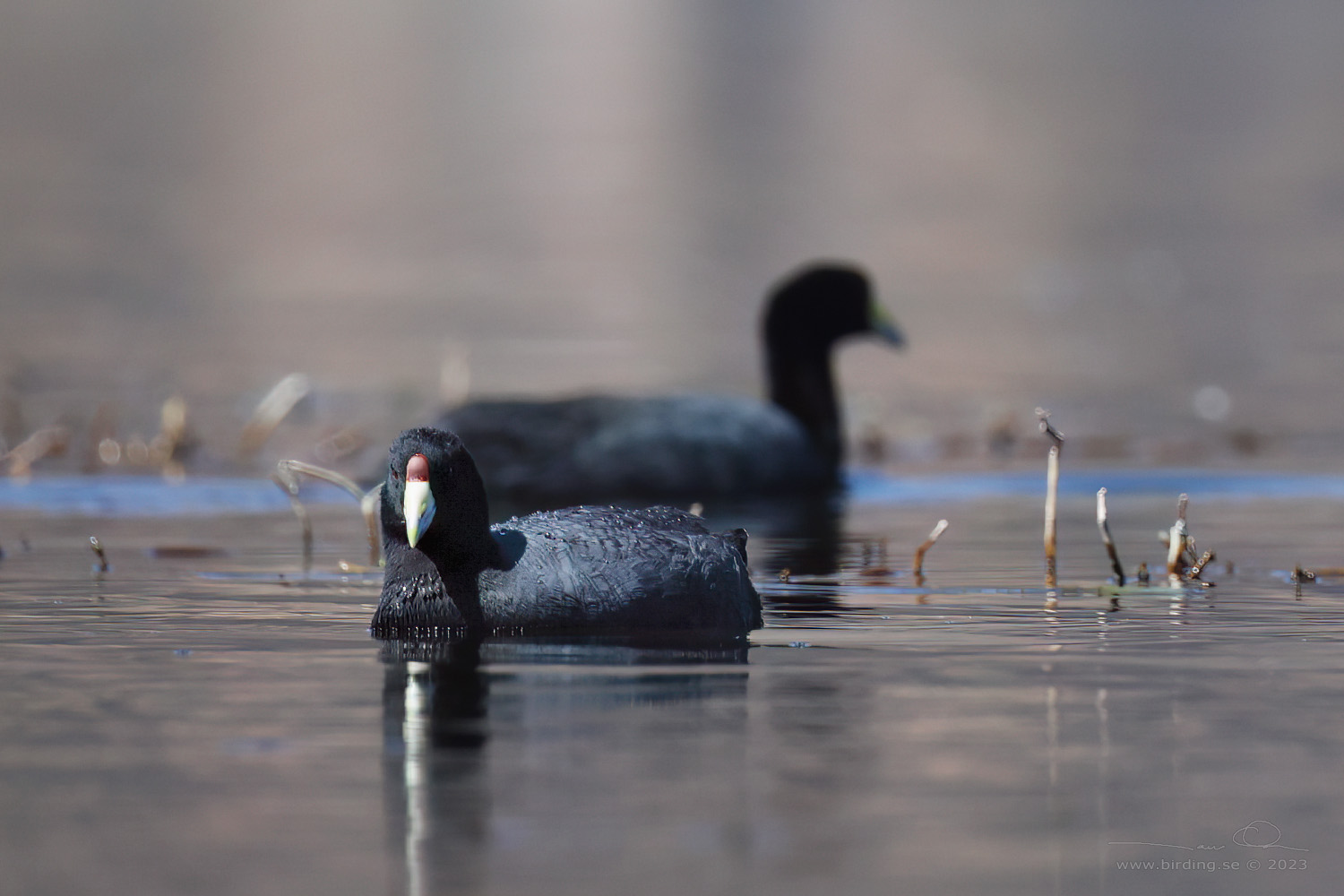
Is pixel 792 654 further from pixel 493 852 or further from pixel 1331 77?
pixel 1331 77

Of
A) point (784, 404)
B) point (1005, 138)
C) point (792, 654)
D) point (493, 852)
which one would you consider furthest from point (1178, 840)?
point (1005, 138)

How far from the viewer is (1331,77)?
2491 inches

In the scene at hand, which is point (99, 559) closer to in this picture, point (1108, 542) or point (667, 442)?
point (1108, 542)

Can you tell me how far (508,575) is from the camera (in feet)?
27.8

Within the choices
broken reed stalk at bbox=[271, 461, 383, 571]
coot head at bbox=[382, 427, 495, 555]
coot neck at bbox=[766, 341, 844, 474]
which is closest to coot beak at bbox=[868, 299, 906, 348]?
coot neck at bbox=[766, 341, 844, 474]

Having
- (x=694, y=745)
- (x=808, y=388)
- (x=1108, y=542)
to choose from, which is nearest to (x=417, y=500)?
(x=694, y=745)

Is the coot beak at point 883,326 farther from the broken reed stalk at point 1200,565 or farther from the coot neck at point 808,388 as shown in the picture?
the broken reed stalk at point 1200,565

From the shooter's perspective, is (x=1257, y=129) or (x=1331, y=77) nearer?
(x=1257, y=129)

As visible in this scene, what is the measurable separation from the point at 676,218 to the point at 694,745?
32786 millimetres

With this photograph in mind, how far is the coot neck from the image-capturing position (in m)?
17.5

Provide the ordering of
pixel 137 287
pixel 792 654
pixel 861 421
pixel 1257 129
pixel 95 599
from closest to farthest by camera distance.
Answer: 1. pixel 792 654
2. pixel 95 599
3. pixel 861 421
4. pixel 137 287
5. pixel 1257 129

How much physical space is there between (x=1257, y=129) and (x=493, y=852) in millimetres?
50502

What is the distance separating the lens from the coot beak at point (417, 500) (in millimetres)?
8094
